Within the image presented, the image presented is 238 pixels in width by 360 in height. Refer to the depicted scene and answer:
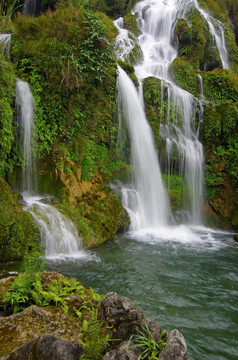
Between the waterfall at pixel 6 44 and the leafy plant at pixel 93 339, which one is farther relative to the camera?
the waterfall at pixel 6 44

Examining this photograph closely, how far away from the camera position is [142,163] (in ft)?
37.6

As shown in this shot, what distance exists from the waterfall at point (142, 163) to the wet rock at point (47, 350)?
26.8ft

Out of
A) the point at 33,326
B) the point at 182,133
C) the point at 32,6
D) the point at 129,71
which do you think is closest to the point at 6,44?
the point at 129,71

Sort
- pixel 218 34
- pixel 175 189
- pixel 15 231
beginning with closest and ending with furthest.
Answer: pixel 15 231 → pixel 175 189 → pixel 218 34

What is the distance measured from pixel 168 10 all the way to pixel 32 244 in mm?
24213

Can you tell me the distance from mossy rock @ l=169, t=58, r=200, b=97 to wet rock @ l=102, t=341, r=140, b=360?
15.4m

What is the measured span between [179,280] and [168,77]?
14189 mm

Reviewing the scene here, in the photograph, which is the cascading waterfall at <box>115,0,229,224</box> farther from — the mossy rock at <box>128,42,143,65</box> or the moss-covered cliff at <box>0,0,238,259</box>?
the moss-covered cliff at <box>0,0,238,259</box>

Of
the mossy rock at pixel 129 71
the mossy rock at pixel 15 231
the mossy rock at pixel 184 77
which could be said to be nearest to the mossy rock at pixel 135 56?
the mossy rock at pixel 184 77

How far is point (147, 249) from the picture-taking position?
7809 millimetres

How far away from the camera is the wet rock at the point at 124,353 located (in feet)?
7.27

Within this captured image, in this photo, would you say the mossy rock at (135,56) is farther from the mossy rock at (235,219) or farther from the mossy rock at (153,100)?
the mossy rock at (235,219)

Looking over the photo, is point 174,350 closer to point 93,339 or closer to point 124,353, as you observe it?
point 124,353

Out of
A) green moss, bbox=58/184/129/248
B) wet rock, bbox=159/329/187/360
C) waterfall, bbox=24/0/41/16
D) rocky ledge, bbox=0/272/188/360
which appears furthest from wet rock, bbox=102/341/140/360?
waterfall, bbox=24/0/41/16
